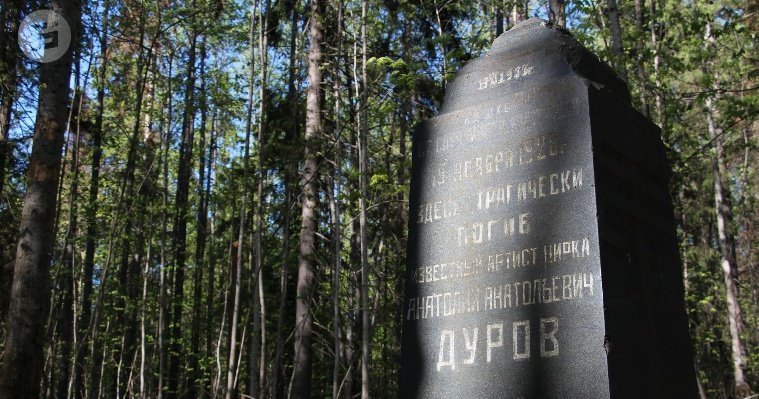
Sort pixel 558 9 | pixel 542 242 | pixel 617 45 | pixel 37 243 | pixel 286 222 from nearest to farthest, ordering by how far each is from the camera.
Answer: pixel 542 242, pixel 37 243, pixel 558 9, pixel 617 45, pixel 286 222

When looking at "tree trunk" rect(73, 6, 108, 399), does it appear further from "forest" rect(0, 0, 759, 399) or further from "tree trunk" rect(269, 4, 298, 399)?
"tree trunk" rect(269, 4, 298, 399)

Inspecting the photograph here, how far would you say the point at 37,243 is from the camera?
8867 mm

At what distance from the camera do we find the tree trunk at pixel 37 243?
8.46m

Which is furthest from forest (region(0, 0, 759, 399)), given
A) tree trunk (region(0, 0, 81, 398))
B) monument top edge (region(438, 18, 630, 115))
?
monument top edge (region(438, 18, 630, 115))

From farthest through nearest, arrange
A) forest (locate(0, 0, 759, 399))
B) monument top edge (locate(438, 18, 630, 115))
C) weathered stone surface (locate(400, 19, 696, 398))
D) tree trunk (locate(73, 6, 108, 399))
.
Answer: tree trunk (locate(73, 6, 108, 399)) < forest (locate(0, 0, 759, 399)) < monument top edge (locate(438, 18, 630, 115)) < weathered stone surface (locate(400, 19, 696, 398))

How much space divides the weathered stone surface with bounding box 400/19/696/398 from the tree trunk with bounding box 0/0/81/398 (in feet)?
17.7

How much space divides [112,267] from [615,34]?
14.8m

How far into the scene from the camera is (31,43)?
36.7 feet

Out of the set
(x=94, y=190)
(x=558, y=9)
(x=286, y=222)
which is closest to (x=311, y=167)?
(x=286, y=222)

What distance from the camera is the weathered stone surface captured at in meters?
4.27

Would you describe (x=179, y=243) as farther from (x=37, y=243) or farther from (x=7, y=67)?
(x=37, y=243)

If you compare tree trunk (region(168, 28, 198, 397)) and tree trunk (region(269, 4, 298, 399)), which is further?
tree trunk (region(168, 28, 198, 397))

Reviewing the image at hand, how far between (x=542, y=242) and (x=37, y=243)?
6584 mm

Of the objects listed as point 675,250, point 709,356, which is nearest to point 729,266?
point 709,356
